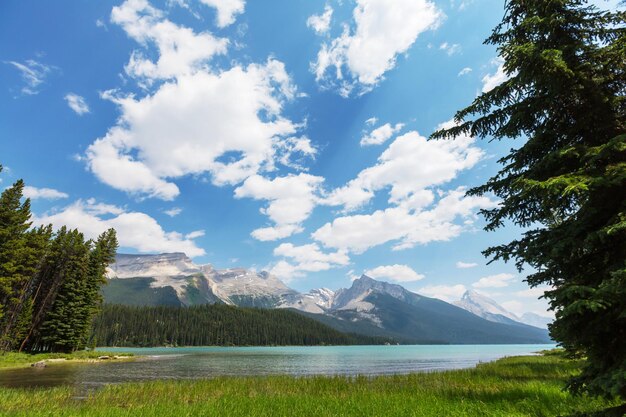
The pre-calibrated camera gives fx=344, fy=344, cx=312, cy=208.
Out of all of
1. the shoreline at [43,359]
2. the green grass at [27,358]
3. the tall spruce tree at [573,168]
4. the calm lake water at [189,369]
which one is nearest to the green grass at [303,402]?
the tall spruce tree at [573,168]

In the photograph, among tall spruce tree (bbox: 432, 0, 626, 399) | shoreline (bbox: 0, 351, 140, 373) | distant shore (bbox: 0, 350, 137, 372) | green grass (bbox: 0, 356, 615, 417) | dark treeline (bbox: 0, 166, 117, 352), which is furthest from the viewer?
dark treeline (bbox: 0, 166, 117, 352)

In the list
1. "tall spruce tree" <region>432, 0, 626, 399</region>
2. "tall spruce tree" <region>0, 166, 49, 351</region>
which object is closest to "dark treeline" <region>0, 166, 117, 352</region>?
"tall spruce tree" <region>0, 166, 49, 351</region>

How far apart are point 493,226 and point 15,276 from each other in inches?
2221

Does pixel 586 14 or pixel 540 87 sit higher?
pixel 586 14

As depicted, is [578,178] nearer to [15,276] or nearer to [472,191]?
[472,191]

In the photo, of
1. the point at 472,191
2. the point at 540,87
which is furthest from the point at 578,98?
the point at 472,191

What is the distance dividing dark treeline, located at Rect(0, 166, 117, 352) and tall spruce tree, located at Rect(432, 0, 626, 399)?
5953cm

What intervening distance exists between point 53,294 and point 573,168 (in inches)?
2983

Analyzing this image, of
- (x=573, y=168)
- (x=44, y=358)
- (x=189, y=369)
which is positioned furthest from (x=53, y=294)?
(x=573, y=168)

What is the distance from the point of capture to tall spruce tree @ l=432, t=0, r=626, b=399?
8438mm

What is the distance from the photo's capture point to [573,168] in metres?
10.5

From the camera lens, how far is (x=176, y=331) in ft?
636

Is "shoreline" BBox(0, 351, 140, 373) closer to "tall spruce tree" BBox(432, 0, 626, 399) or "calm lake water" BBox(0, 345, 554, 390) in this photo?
"calm lake water" BBox(0, 345, 554, 390)

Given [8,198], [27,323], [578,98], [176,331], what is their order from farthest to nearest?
[176,331], [27,323], [8,198], [578,98]
